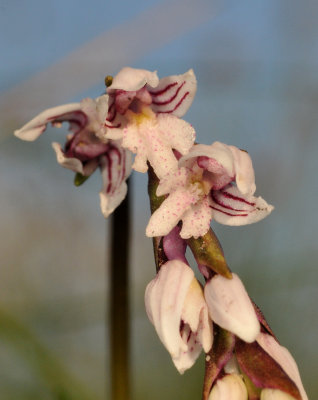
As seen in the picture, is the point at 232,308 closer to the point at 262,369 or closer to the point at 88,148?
the point at 262,369

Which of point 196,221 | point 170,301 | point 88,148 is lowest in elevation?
point 170,301

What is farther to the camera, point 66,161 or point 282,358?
point 66,161

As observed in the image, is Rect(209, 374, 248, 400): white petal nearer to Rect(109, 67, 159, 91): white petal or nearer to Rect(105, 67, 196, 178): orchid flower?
Rect(105, 67, 196, 178): orchid flower

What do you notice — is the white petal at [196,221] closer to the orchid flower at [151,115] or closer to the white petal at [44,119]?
the orchid flower at [151,115]

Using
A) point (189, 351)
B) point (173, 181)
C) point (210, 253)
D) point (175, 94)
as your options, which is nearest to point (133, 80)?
point (175, 94)

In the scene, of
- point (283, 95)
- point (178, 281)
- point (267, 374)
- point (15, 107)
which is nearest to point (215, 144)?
point (178, 281)

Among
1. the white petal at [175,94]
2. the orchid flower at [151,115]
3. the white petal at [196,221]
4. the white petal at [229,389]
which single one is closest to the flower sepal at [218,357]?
the white petal at [229,389]
